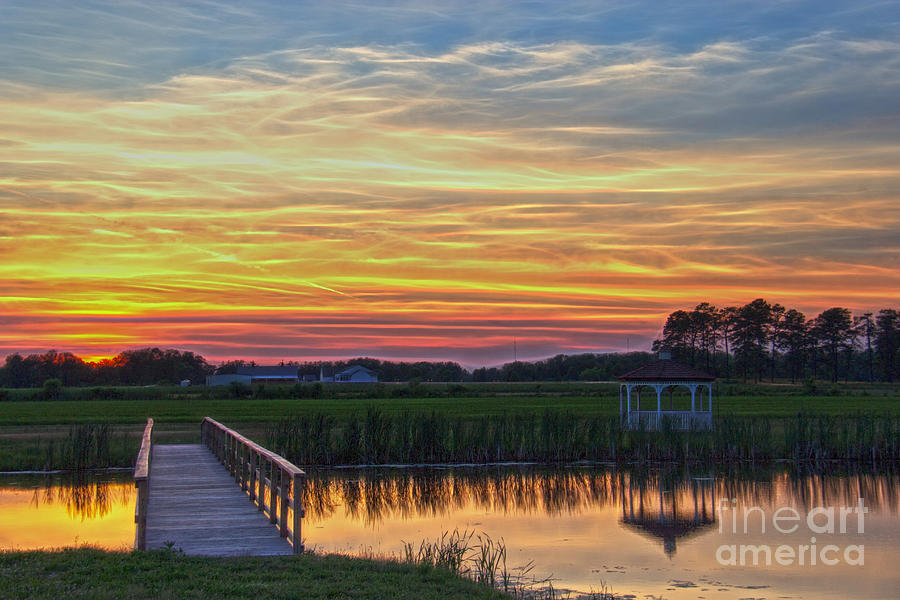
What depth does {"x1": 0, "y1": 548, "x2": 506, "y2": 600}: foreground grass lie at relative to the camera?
28.6ft

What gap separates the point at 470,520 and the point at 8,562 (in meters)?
8.84

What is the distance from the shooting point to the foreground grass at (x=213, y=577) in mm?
8727

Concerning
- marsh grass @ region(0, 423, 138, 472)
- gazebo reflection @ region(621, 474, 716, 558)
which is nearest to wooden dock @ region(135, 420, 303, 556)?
marsh grass @ region(0, 423, 138, 472)

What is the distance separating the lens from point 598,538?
15359 millimetres

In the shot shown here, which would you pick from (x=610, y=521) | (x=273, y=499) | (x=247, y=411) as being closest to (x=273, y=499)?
(x=273, y=499)

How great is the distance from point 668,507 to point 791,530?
3185mm

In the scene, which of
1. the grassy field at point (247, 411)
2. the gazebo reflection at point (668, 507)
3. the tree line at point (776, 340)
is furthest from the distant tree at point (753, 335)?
the gazebo reflection at point (668, 507)

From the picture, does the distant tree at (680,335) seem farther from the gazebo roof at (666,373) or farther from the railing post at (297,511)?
the railing post at (297,511)

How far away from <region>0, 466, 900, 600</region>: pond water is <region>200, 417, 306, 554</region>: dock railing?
1.22m

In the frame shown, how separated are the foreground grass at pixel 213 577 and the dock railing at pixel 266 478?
2.49 ft

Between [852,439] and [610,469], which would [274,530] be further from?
[852,439]

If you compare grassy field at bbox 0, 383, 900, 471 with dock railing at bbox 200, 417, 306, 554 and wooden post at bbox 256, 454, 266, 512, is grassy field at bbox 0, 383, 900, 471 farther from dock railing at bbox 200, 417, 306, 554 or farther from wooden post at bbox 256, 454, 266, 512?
wooden post at bbox 256, 454, 266, 512

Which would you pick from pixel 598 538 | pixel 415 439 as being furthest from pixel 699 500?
pixel 415 439

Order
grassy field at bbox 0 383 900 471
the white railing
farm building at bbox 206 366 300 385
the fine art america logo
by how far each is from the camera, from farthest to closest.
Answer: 1. farm building at bbox 206 366 300 385
2. the white railing
3. grassy field at bbox 0 383 900 471
4. the fine art america logo
